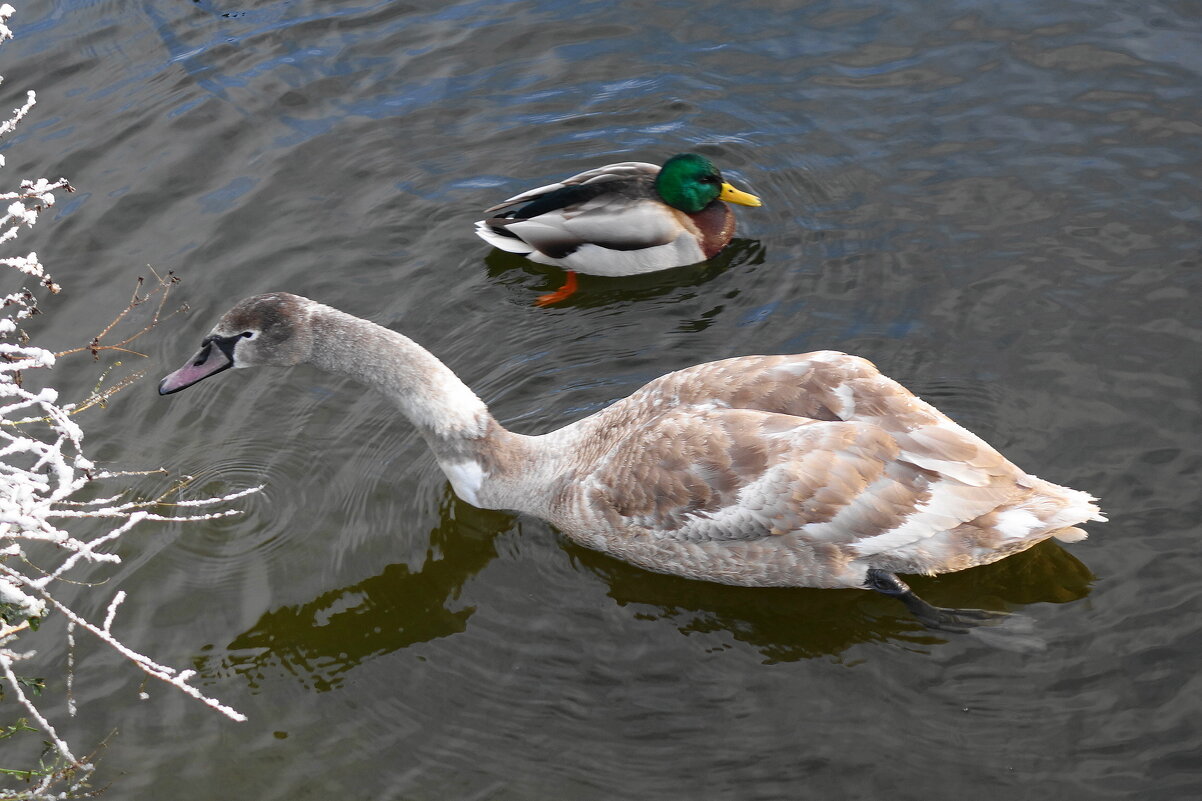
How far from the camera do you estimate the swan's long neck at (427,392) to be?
7.28m

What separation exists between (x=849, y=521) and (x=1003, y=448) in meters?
1.57

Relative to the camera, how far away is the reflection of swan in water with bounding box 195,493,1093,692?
268 inches

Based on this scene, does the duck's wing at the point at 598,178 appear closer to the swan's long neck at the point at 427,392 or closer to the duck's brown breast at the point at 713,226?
the duck's brown breast at the point at 713,226

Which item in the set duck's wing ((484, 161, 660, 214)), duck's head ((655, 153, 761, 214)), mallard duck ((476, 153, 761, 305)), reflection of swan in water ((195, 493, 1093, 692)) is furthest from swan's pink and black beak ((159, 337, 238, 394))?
duck's head ((655, 153, 761, 214))

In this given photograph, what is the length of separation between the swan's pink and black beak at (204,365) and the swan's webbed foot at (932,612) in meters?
4.16

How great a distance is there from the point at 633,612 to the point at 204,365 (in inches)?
122

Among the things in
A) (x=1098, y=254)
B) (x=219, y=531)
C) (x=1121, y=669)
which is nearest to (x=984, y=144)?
(x=1098, y=254)

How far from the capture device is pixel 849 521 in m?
6.54

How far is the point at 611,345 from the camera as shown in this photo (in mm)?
8828

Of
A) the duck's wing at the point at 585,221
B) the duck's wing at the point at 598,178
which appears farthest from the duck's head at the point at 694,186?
the duck's wing at the point at 598,178

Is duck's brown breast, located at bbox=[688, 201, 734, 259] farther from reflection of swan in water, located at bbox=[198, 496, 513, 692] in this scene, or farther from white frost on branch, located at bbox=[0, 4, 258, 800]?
white frost on branch, located at bbox=[0, 4, 258, 800]

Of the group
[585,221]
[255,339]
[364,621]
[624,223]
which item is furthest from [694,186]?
[364,621]

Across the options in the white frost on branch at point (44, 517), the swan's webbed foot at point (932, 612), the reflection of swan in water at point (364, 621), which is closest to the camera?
the white frost on branch at point (44, 517)

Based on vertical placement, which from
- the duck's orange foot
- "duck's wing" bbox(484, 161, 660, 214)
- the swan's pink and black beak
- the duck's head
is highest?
the swan's pink and black beak
